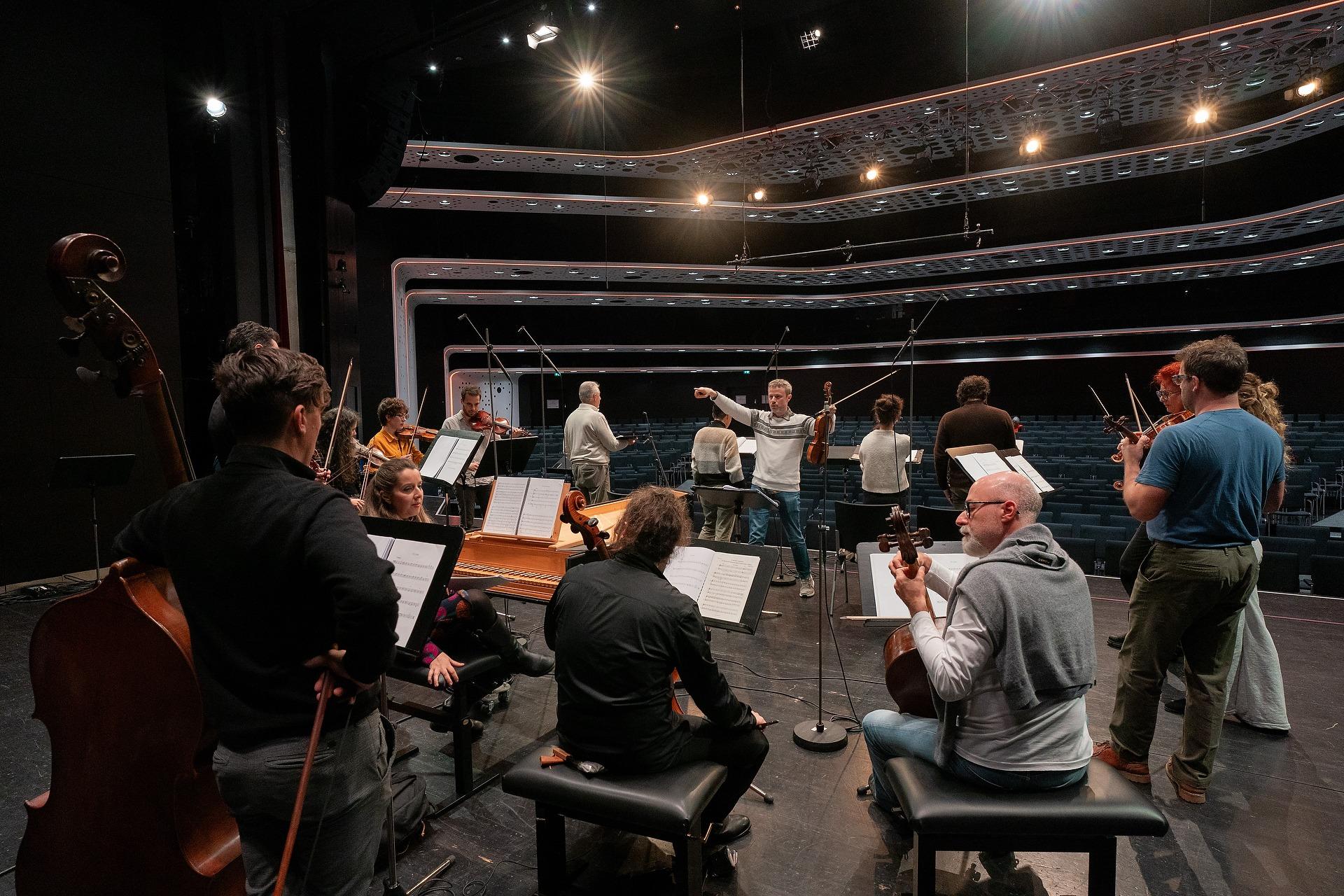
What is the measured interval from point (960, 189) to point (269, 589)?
45.1 feet

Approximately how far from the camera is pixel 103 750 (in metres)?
1.66

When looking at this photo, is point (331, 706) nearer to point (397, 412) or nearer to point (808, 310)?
point (397, 412)

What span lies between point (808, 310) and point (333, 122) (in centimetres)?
1702

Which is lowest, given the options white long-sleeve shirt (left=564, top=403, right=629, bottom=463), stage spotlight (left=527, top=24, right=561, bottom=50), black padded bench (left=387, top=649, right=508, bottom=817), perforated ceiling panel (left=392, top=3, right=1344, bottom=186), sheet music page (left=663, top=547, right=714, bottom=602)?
black padded bench (left=387, top=649, right=508, bottom=817)

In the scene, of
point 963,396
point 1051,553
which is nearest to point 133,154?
point 963,396

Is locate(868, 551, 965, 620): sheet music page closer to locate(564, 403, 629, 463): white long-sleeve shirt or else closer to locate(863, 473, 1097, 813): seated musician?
locate(863, 473, 1097, 813): seated musician

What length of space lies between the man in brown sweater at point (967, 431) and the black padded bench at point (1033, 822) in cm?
293

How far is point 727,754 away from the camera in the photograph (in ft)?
7.13

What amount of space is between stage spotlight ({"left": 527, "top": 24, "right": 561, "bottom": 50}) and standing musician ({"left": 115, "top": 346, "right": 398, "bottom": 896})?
502 centimetres

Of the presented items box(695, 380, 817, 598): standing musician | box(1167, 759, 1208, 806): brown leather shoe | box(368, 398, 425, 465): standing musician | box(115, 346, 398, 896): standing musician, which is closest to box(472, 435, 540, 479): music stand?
box(368, 398, 425, 465): standing musician

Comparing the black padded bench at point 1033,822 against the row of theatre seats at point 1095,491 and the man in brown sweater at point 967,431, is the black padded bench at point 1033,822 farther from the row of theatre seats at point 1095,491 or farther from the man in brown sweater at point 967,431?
the man in brown sweater at point 967,431

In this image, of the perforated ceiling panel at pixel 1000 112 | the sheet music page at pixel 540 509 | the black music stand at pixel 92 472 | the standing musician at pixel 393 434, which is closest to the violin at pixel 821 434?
the sheet music page at pixel 540 509

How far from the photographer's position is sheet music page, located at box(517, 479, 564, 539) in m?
3.35

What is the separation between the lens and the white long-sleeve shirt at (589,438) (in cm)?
644
